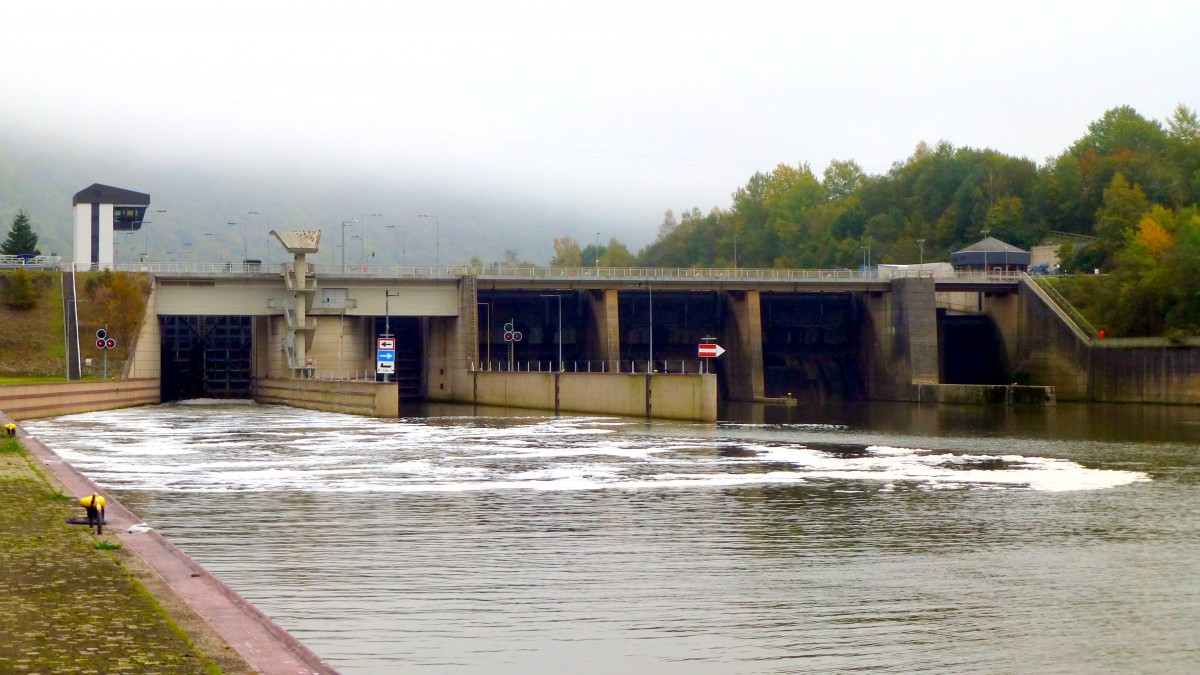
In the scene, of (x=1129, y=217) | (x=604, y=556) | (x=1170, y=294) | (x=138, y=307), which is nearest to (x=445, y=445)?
(x=604, y=556)

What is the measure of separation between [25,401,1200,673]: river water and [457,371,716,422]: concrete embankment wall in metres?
17.0

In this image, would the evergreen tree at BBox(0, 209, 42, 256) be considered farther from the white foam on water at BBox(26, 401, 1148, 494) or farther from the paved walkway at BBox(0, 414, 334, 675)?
the paved walkway at BBox(0, 414, 334, 675)

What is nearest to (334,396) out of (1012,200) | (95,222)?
(95,222)

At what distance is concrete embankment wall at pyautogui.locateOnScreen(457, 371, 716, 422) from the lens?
2611 inches

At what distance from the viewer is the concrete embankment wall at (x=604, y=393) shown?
6631 centimetres

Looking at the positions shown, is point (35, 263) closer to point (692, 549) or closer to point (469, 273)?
point (469, 273)

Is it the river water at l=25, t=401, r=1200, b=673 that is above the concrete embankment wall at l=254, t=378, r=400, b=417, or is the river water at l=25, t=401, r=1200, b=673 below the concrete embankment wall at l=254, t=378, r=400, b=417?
below

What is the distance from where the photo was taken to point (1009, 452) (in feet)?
153

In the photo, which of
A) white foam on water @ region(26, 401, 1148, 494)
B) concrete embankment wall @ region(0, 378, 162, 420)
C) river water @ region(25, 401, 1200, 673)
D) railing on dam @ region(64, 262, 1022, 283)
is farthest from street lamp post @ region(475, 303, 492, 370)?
river water @ region(25, 401, 1200, 673)

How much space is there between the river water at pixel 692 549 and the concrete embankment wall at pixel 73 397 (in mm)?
14088

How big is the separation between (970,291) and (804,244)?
7096cm

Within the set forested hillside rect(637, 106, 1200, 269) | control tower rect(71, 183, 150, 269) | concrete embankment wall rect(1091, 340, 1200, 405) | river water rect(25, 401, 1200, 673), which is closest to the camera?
river water rect(25, 401, 1200, 673)

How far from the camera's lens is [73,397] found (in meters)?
67.8

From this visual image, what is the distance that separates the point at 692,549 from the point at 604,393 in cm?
4963
